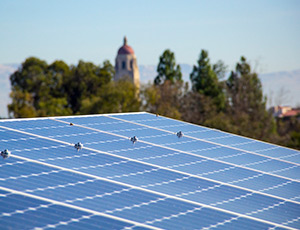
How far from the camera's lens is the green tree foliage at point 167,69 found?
9881cm

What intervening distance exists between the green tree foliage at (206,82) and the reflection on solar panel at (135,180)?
7033 cm

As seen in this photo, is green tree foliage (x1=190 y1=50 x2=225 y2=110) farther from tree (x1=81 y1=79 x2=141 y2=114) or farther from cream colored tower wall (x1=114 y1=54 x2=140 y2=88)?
cream colored tower wall (x1=114 y1=54 x2=140 y2=88)

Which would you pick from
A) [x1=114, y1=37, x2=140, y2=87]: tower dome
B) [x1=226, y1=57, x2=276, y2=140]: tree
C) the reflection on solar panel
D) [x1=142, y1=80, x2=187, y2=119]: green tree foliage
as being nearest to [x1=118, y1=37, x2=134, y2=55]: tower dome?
[x1=114, y1=37, x2=140, y2=87]: tower dome

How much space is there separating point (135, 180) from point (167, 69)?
85520 mm

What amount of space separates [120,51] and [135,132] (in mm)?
153380

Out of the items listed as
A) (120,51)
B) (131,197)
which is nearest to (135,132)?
(131,197)

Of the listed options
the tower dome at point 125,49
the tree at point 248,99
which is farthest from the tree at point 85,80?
the tower dome at point 125,49

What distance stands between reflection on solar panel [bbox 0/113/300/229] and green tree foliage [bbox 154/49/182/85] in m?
78.3

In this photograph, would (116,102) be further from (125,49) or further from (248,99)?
(125,49)

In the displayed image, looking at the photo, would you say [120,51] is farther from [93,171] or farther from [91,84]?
[93,171]

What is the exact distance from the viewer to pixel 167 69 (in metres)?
98.7

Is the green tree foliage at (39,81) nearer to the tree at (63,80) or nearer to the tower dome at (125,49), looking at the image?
the tree at (63,80)

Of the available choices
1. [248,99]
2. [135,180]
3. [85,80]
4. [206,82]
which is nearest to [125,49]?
[85,80]

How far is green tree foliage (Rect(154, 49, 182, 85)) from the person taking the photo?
9881 cm
